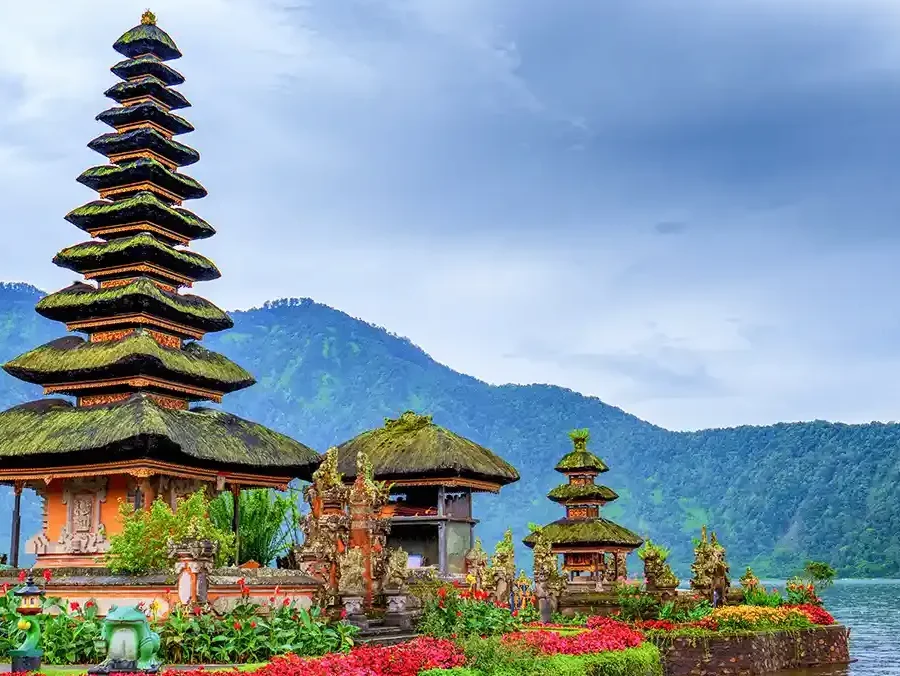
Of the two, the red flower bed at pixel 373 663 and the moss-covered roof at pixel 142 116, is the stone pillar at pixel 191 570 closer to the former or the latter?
the red flower bed at pixel 373 663

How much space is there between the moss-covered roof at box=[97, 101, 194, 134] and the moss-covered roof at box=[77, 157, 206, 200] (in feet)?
4.81

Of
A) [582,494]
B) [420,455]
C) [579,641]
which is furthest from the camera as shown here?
[582,494]

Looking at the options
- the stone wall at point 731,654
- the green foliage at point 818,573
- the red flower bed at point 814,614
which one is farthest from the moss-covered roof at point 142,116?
the green foliage at point 818,573

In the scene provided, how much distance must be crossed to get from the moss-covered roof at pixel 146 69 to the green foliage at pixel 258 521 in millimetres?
13400

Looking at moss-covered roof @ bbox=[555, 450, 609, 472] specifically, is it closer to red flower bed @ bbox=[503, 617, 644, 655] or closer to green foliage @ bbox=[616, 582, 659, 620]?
green foliage @ bbox=[616, 582, 659, 620]

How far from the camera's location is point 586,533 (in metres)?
47.8

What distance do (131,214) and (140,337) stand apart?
4218mm

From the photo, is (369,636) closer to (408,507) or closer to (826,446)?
(408,507)

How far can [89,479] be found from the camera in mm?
29312

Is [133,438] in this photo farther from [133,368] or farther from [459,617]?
→ [459,617]

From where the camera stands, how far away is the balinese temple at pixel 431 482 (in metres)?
38.0

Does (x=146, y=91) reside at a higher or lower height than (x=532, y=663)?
higher

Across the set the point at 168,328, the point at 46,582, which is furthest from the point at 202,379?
the point at 46,582

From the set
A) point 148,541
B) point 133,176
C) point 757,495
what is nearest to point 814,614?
point 148,541
